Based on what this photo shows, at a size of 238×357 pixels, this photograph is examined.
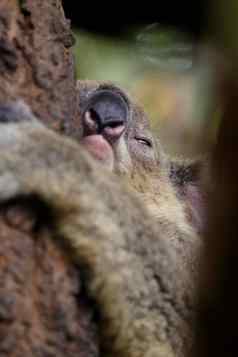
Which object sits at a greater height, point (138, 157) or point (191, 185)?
point (138, 157)

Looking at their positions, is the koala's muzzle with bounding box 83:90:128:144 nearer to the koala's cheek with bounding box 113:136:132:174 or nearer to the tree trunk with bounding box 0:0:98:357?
the koala's cheek with bounding box 113:136:132:174

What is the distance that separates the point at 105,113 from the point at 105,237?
1665mm

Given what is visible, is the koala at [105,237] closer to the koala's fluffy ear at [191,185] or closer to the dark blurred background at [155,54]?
the koala's fluffy ear at [191,185]

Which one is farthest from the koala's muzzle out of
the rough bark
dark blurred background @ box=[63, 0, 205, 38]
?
dark blurred background @ box=[63, 0, 205, 38]

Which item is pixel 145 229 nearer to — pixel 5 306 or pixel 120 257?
pixel 120 257

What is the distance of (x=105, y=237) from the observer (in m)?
2.22

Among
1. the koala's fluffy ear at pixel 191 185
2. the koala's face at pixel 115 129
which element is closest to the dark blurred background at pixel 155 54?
the koala's fluffy ear at pixel 191 185

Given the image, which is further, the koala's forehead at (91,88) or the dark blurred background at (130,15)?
the dark blurred background at (130,15)

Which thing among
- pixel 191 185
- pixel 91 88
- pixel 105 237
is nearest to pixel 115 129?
pixel 91 88

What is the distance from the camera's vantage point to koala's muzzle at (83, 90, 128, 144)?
372cm

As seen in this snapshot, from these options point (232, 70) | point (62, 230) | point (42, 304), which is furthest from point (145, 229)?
point (232, 70)

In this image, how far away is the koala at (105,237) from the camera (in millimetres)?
2133

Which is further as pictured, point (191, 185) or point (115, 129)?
point (191, 185)

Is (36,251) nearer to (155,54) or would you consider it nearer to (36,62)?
(36,62)
